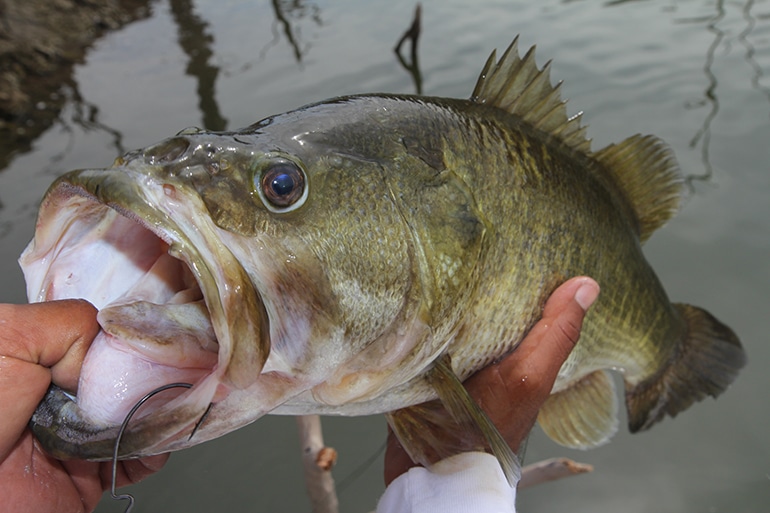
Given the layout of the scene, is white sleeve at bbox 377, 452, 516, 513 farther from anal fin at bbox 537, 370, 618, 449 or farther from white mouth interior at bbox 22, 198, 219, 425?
white mouth interior at bbox 22, 198, 219, 425

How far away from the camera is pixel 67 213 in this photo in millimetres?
1202

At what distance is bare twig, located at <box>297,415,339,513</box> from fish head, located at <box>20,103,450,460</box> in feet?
4.86

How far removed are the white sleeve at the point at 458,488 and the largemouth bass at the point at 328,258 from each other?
2.9 inches

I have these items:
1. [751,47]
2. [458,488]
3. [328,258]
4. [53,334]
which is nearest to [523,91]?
[328,258]

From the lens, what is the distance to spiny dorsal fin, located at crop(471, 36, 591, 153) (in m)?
1.72

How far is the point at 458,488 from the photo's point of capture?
154 centimetres

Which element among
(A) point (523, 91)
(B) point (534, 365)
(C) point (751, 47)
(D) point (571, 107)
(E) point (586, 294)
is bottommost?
(D) point (571, 107)

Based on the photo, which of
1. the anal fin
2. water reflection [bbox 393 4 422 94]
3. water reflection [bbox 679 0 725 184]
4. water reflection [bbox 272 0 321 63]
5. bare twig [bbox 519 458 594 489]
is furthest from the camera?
water reflection [bbox 272 0 321 63]

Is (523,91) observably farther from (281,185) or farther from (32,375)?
(32,375)

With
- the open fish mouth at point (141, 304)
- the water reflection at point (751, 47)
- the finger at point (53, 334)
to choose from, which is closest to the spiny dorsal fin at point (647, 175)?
the open fish mouth at point (141, 304)

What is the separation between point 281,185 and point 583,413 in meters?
1.45

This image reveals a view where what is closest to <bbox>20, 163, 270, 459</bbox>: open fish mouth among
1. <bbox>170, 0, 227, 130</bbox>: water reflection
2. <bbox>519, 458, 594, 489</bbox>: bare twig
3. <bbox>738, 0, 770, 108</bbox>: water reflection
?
<bbox>519, 458, 594, 489</bbox>: bare twig

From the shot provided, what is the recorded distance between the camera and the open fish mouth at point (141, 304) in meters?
1.03

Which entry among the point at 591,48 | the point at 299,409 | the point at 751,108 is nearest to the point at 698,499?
the point at 299,409
